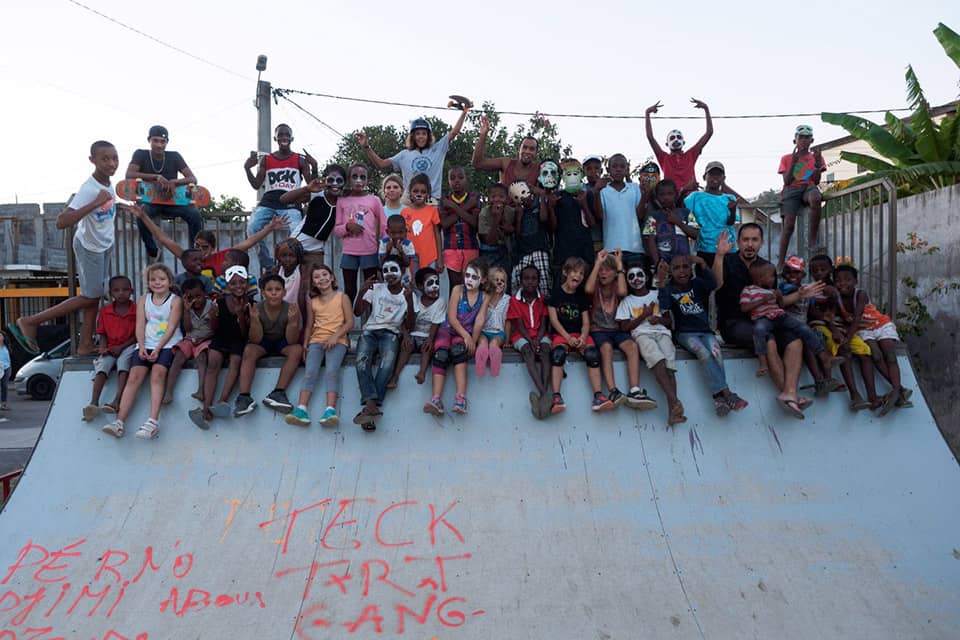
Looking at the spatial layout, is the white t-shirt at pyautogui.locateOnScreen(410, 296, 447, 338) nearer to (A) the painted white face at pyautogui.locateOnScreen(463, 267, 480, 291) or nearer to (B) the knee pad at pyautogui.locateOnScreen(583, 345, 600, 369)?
(A) the painted white face at pyautogui.locateOnScreen(463, 267, 480, 291)

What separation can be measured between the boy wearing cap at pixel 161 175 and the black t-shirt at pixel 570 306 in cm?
390

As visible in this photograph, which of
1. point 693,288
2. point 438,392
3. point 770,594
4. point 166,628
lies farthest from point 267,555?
point 693,288

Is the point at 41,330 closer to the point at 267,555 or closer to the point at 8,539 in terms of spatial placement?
the point at 8,539

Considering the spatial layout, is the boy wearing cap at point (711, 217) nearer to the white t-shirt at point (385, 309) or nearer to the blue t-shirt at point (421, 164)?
the blue t-shirt at point (421, 164)

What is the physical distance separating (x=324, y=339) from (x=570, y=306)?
7.71ft

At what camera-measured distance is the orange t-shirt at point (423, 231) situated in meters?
7.29

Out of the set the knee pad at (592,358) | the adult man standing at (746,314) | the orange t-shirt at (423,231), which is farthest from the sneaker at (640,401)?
the orange t-shirt at (423,231)

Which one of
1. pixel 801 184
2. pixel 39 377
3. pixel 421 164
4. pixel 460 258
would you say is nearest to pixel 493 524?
pixel 460 258

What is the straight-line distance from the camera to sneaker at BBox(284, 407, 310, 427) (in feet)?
19.8

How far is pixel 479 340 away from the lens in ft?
21.3

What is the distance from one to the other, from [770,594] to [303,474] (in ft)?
11.9

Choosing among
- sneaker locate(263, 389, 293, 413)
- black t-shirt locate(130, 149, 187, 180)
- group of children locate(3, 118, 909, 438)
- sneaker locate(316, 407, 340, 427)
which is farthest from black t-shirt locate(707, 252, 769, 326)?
black t-shirt locate(130, 149, 187, 180)

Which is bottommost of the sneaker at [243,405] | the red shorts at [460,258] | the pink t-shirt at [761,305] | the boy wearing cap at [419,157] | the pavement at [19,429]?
the pavement at [19,429]

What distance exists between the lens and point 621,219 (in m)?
7.29
